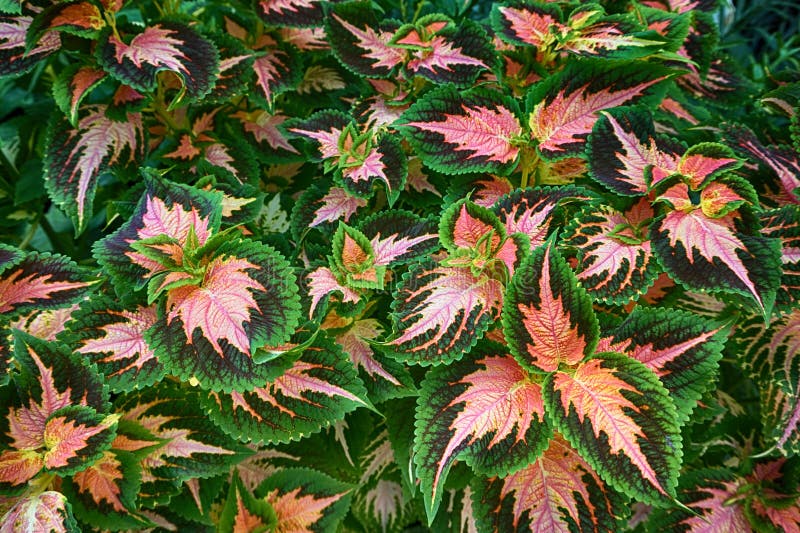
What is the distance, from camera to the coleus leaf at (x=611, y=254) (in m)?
0.77

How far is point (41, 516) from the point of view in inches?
25.9

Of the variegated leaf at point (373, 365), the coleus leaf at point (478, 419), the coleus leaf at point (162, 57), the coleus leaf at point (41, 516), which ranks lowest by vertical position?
the variegated leaf at point (373, 365)

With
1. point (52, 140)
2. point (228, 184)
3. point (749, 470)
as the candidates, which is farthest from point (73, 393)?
point (749, 470)

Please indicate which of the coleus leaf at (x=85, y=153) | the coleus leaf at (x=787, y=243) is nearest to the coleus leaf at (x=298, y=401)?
the coleus leaf at (x=85, y=153)

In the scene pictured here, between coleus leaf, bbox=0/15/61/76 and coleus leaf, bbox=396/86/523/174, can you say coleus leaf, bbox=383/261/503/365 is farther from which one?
coleus leaf, bbox=0/15/61/76

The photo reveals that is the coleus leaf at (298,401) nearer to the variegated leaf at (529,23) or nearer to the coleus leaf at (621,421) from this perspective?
the coleus leaf at (621,421)

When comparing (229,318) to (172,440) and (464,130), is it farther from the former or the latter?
(464,130)

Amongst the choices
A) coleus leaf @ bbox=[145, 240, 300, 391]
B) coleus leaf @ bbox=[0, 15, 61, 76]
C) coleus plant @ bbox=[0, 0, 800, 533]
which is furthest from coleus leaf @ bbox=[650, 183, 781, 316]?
coleus leaf @ bbox=[0, 15, 61, 76]

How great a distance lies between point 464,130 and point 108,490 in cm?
65

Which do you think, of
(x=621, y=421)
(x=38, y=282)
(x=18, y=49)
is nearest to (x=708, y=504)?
(x=621, y=421)

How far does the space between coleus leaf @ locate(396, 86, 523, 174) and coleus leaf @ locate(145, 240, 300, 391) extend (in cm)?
28

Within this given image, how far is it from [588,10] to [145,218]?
0.73m

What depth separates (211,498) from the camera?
84 centimetres

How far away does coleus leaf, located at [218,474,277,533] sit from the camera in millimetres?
794
